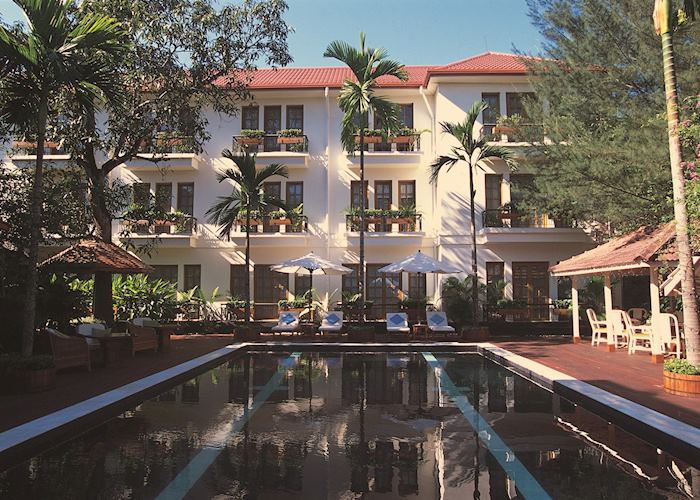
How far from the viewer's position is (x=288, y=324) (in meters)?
16.8

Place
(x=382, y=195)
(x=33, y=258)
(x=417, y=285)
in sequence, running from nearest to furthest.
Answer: (x=33, y=258) < (x=417, y=285) < (x=382, y=195)

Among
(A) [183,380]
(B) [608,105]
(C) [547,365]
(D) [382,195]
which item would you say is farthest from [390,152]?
(A) [183,380]

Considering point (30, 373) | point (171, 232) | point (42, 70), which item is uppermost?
point (42, 70)

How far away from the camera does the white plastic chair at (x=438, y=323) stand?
620 inches

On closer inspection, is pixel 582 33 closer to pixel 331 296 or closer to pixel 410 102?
pixel 410 102

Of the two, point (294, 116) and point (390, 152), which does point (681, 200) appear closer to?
point (390, 152)

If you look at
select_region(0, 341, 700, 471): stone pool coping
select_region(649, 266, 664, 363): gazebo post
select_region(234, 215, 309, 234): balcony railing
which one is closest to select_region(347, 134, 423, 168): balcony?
select_region(234, 215, 309, 234): balcony railing

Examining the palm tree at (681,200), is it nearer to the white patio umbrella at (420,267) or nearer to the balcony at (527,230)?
the white patio umbrella at (420,267)

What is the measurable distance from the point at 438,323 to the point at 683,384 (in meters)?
9.25

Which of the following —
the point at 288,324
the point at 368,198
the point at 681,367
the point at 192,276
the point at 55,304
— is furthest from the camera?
the point at 192,276

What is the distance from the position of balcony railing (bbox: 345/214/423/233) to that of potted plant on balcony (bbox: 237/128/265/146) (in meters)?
5.08

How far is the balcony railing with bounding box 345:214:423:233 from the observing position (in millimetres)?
20547

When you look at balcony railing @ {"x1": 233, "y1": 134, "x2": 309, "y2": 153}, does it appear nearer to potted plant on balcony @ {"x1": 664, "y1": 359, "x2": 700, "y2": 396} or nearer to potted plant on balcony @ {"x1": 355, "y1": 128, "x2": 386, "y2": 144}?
potted plant on balcony @ {"x1": 355, "y1": 128, "x2": 386, "y2": 144}

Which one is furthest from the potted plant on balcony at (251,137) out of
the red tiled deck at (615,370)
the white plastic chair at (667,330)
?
the white plastic chair at (667,330)
